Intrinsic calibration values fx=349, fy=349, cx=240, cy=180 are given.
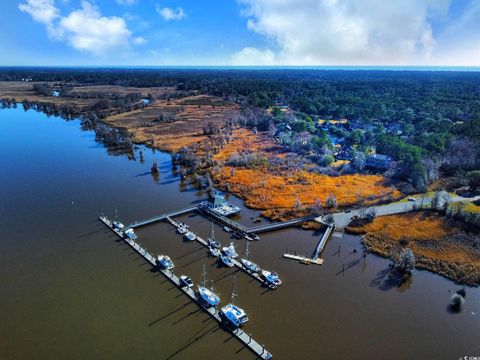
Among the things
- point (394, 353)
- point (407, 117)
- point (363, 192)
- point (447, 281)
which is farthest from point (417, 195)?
point (407, 117)

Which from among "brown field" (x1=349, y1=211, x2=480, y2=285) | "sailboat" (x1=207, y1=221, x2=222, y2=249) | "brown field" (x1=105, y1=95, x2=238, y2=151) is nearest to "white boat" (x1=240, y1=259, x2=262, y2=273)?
"sailboat" (x1=207, y1=221, x2=222, y2=249)

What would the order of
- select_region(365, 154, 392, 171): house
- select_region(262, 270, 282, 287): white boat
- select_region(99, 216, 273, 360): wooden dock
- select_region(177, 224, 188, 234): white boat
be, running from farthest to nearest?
select_region(365, 154, 392, 171): house
select_region(177, 224, 188, 234): white boat
select_region(262, 270, 282, 287): white boat
select_region(99, 216, 273, 360): wooden dock

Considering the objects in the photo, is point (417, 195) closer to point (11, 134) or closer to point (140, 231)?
point (140, 231)

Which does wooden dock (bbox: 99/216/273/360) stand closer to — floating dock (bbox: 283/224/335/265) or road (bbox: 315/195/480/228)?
floating dock (bbox: 283/224/335/265)

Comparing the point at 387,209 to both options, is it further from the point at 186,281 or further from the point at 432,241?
the point at 186,281

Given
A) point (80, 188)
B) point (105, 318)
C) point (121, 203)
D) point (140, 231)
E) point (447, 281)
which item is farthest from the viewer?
point (80, 188)
